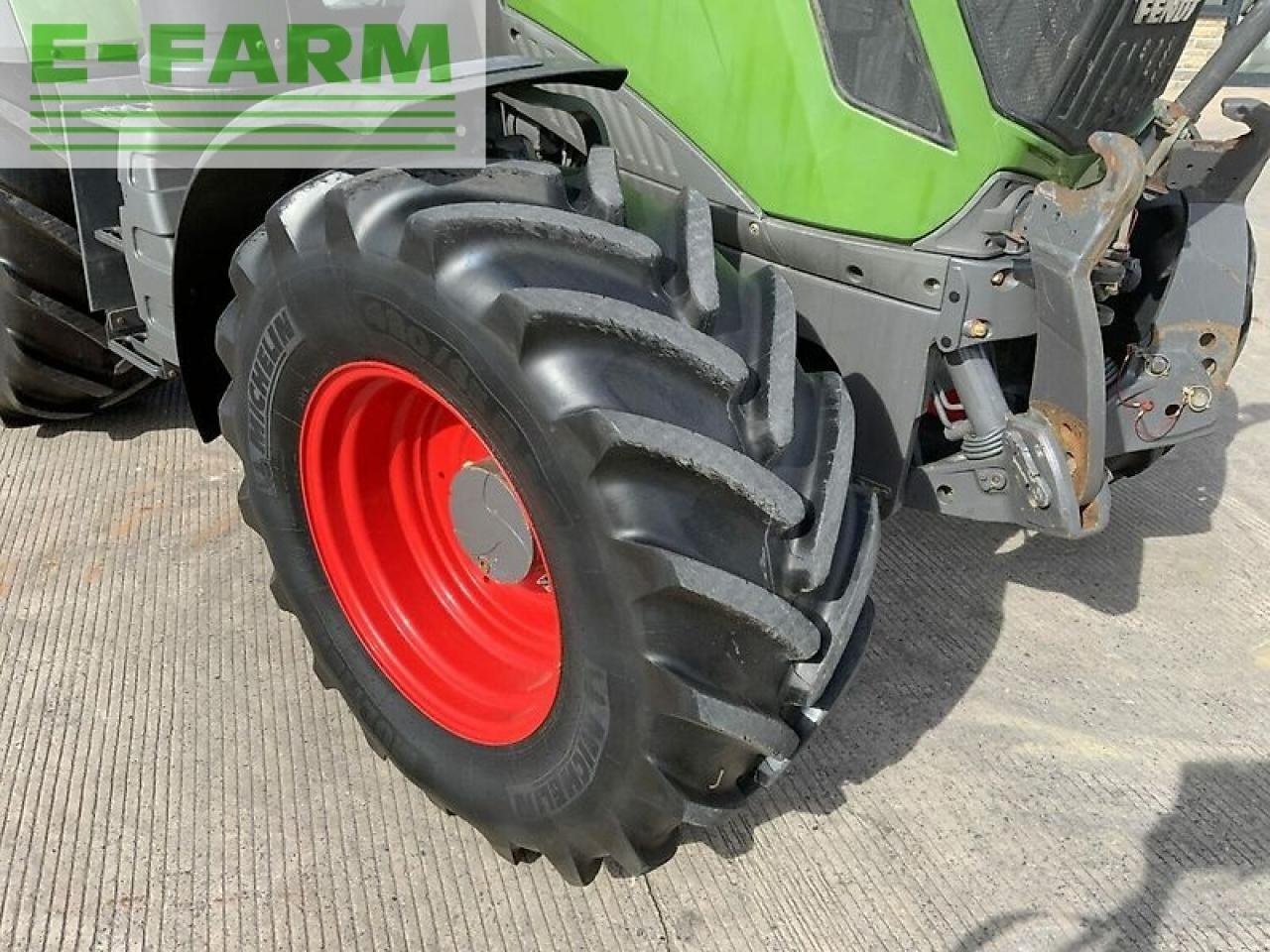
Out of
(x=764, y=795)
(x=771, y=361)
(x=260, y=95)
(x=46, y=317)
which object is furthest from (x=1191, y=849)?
(x=46, y=317)

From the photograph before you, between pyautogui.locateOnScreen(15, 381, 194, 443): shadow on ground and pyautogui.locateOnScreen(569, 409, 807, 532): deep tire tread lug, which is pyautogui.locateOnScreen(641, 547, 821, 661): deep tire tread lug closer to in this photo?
pyautogui.locateOnScreen(569, 409, 807, 532): deep tire tread lug

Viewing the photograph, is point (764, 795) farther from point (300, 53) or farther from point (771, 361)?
point (300, 53)

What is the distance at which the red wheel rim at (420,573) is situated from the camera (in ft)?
6.10

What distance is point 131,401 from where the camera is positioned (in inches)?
131

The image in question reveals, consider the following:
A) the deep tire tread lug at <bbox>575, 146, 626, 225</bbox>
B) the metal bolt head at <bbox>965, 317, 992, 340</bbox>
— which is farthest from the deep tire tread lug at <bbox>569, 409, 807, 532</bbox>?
the metal bolt head at <bbox>965, 317, 992, 340</bbox>

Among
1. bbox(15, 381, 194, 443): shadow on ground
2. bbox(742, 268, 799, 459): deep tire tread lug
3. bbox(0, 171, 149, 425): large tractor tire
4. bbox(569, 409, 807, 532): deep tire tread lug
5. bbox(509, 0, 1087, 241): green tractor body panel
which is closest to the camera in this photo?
bbox(569, 409, 807, 532): deep tire tread lug

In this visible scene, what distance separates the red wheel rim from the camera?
1858 mm

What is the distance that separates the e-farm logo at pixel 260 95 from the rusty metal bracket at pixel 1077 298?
851mm

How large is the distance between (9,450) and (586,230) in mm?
2392

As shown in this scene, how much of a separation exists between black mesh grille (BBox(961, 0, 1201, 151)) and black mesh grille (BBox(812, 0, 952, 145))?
83 mm

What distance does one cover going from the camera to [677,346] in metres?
1.38

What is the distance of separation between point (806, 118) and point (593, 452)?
691mm

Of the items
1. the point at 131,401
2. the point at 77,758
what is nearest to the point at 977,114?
the point at 77,758

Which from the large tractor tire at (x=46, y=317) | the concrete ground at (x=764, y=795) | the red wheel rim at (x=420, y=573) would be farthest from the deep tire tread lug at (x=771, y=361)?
the large tractor tire at (x=46, y=317)
